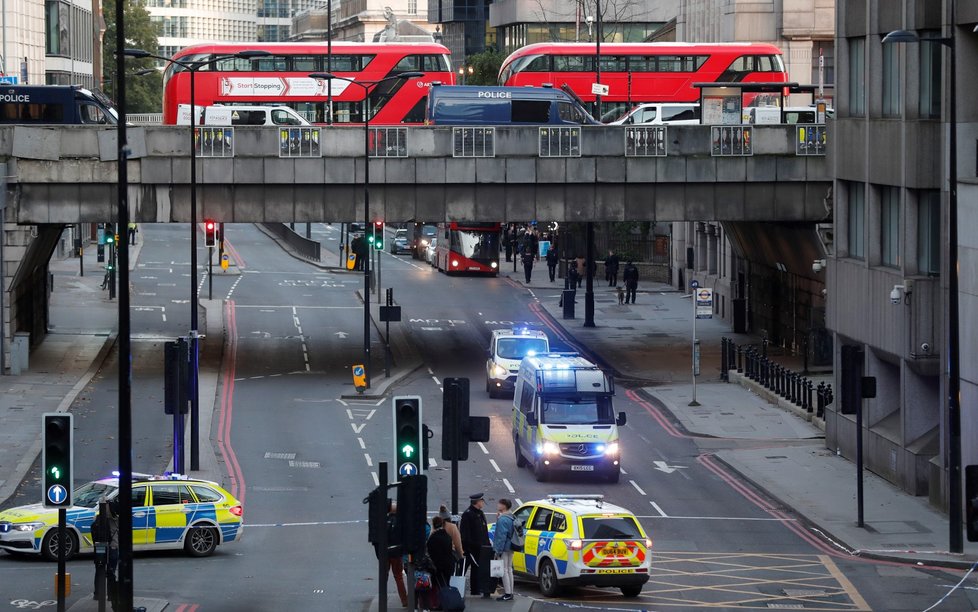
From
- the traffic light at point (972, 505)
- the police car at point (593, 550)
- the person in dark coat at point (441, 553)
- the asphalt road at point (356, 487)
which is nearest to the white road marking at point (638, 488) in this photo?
the asphalt road at point (356, 487)

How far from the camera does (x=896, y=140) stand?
37.4m

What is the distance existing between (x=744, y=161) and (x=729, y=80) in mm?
14404

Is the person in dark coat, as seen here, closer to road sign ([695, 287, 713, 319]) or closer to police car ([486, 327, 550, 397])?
police car ([486, 327, 550, 397])

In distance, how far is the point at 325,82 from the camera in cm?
6612

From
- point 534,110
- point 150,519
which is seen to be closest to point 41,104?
point 534,110

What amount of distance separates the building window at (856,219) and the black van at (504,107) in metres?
19.4

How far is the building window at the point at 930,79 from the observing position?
119ft

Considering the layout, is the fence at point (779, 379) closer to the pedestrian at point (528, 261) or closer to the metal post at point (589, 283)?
the metal post at point (589, 283)

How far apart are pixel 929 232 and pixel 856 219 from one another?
4.72m

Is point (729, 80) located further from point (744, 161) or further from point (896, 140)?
point (896, 140)

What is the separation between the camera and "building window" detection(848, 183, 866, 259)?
4097 cm

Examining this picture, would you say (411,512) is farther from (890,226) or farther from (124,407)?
(890,226)

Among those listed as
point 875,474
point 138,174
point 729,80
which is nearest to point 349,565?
point 875,474

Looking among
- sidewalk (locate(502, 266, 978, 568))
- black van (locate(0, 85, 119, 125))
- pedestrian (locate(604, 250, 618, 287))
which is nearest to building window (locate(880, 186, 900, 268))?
sidewalk (locate(502, 266, 978, 568))
